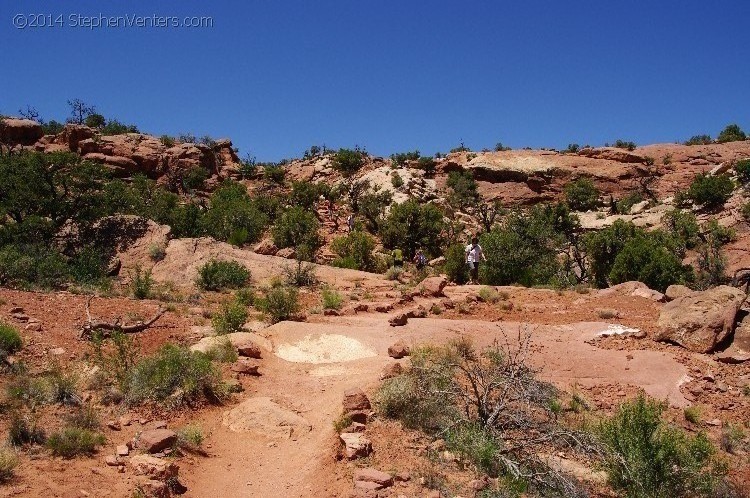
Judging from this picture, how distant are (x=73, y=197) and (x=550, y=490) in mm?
21281

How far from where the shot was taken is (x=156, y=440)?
230 inches

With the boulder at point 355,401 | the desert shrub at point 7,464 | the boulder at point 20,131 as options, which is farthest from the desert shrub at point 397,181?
the desert shrub at point 7,464

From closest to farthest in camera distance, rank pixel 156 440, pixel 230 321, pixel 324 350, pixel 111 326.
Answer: pixel 156 440 → pixel 111 326 → pixel 324 350 → pixel 230 321

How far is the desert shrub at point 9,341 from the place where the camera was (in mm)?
7852

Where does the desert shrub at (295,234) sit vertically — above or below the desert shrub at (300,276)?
above

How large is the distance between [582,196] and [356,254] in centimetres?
2515

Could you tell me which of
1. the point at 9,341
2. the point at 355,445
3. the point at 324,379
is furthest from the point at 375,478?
the point at 9,341

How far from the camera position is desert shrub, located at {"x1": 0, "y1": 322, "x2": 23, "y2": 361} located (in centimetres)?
785

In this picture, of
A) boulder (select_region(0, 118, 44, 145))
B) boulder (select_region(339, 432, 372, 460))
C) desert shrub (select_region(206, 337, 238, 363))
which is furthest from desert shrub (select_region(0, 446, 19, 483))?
boulder (select_region(0, 118, 44, 145))

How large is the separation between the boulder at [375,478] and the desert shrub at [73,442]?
8.89ft

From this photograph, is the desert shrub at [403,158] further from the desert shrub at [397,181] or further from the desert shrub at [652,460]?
the desert shrub at [652,460]

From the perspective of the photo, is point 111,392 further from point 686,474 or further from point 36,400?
point 686,474

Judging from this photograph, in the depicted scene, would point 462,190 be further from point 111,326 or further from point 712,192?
point 111,326

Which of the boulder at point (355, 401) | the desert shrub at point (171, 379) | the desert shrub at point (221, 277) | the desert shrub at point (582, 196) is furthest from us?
the desert shrub at point (582, 196)
